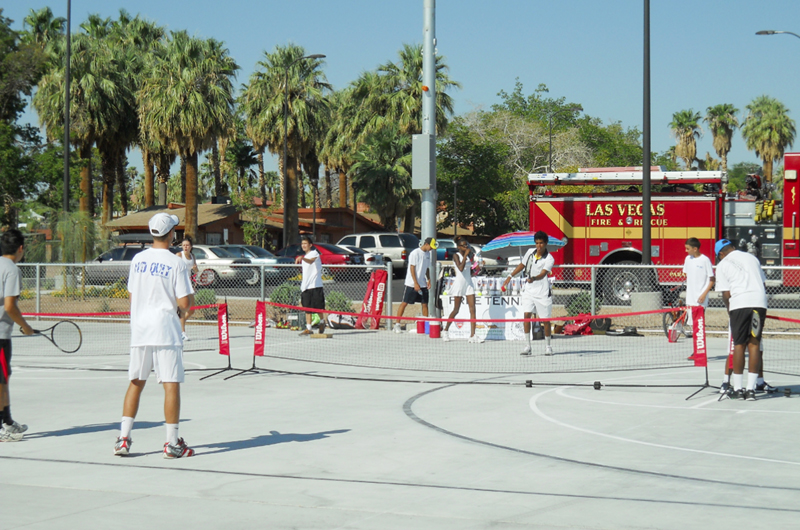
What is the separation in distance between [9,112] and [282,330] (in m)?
23.8

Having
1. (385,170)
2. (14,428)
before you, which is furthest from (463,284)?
(385,170)

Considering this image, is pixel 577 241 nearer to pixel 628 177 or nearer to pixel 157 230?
pixel 628 177

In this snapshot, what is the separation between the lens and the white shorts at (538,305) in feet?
44.4

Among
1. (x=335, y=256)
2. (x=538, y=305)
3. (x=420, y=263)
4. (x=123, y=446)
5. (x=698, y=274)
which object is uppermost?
(x=335, y=256)

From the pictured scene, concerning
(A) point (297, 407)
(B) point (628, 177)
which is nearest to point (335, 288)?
(B) point (628, 177)

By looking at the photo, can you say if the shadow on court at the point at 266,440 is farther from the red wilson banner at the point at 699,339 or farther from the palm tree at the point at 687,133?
the palm tree at the point at 687,133

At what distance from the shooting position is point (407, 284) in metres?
17.4

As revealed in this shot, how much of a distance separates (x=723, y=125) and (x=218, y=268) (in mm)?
60649

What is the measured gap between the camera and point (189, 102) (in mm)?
40500

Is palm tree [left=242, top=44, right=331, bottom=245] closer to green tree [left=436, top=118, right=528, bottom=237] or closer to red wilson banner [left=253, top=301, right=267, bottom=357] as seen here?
green tree [left=436, top=118, right=528, bottom=237]

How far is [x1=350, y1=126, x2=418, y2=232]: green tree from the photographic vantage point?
4956cm

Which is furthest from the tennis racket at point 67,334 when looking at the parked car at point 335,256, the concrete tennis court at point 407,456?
the parked car at point 335,256

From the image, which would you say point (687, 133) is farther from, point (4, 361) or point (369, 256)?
point (4, 361)

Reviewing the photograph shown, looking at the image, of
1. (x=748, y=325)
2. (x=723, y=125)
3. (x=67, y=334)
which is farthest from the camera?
(x=723, y=125)
